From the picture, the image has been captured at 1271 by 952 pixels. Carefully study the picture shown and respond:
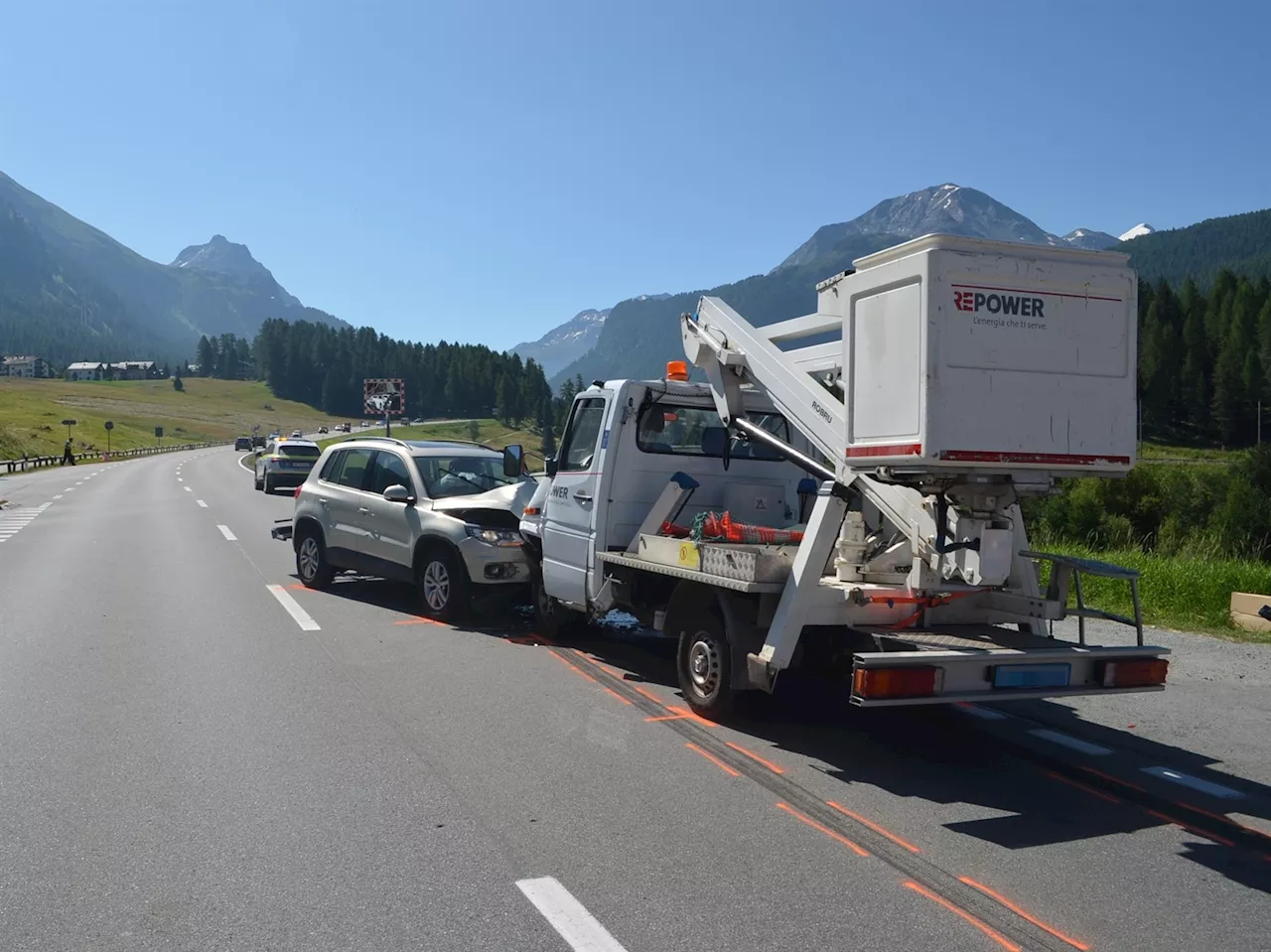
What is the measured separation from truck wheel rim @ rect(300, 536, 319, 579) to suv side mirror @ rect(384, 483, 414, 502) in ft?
7.74

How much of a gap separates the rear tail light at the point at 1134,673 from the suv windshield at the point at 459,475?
7.06 m

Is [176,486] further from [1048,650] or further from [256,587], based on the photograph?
[1048,650]

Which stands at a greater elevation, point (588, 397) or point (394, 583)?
point (588, 397)

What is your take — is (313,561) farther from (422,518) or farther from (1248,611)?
(1248,611)

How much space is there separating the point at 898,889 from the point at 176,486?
38.4 meters

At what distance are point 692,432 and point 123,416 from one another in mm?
147793

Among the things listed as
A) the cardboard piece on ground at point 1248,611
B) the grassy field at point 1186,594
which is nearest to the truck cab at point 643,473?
the grassy field at point 1186,594

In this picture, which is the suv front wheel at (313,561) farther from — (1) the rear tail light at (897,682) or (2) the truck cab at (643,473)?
(1) the rear tail light at (897,682)

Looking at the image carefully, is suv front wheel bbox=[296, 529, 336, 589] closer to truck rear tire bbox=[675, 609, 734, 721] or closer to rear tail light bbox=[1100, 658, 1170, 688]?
truck rear tire bbox=[675, 609, 734, 721]

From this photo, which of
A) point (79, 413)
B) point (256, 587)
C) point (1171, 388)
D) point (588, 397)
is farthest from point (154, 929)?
point (79, 413)

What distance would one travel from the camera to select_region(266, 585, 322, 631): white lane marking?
10172 millimetres

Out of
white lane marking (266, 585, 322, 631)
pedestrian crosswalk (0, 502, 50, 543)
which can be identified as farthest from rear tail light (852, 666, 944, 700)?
pedestrian crosswalk (0, 502, 50, 543)

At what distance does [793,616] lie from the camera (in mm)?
5910

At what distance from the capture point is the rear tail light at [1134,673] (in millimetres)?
5645
